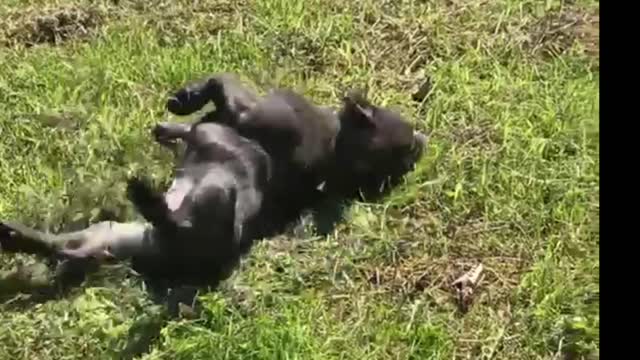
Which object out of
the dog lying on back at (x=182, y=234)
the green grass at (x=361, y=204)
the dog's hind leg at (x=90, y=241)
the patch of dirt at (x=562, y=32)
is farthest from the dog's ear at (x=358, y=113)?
the patch of dirt at (x=562, y=32)

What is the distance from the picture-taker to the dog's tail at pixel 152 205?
2.82 meters

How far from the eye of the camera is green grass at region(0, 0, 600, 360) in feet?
9.24

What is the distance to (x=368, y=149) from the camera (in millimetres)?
3420

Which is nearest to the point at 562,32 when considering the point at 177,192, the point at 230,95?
the point at 230,95

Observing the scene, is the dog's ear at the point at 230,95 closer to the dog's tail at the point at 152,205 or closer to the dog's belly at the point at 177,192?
the dog's belly at the point at 177,192

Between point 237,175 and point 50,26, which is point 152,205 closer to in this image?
point 237,175

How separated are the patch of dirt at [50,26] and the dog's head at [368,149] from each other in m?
1.36

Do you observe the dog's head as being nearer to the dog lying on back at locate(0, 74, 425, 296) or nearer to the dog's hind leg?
the dog lying on back at locate(0, 74, 425, 296)

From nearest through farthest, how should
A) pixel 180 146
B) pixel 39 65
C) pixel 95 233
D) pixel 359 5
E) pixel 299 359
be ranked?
pixel 299 359, pixel 95 233, pixel 180 146, pixel 39 65, pixel 359 5

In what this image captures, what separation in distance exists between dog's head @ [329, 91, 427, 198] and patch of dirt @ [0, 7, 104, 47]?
1.36 metres

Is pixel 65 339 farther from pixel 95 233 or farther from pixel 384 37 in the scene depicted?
pixel 384 37

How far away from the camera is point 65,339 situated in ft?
9.23
